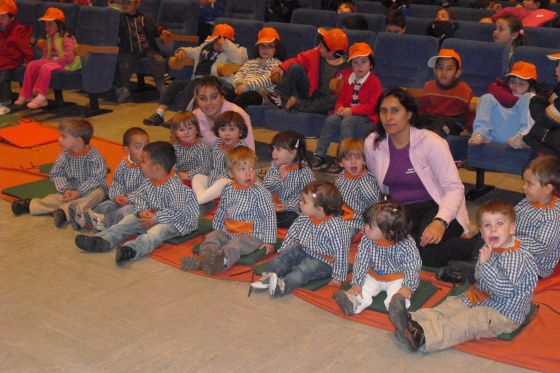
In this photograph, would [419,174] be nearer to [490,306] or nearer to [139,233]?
[490,306]

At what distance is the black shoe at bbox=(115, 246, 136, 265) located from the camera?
399cm

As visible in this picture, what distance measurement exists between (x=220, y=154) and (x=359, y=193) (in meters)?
1.10

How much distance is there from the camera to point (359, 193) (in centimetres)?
438

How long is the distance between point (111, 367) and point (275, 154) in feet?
6.09

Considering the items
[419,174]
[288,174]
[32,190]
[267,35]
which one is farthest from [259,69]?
[419,174]

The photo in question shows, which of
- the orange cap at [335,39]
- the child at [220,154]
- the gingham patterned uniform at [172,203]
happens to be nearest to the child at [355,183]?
the child at [220,154]

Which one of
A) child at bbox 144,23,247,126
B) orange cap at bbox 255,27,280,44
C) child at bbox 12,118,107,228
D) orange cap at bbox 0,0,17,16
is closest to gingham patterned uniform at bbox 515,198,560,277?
child at bbox 12,118,107,228

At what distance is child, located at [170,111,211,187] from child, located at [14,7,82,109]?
2886 millimetres

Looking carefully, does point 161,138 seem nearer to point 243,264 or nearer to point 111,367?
point 243,264

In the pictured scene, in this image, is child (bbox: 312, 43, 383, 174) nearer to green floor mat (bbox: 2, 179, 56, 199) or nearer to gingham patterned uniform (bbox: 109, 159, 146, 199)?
gingham patterned uniform (bbox: 109, 159, 146, 199)

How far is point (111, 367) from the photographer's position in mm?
3027

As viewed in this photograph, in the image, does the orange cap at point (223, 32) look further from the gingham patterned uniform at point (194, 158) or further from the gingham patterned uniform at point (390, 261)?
the gingham patterned uniform at point (390, 261)

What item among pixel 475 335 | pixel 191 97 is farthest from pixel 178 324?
pixel 191 97

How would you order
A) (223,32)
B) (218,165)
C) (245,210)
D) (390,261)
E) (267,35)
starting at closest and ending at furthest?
(390,261) → (245,210) → (218,165) → (267,35) → (223,32)
